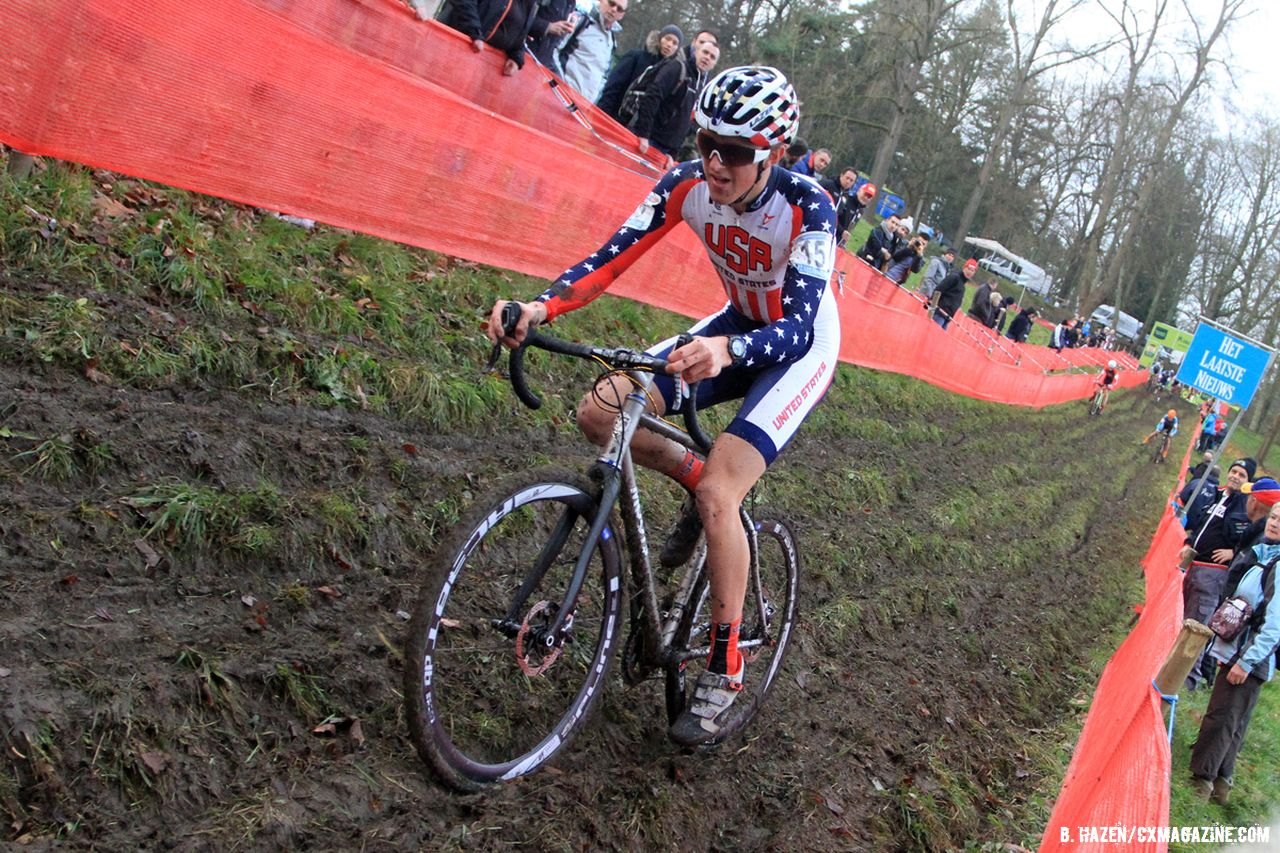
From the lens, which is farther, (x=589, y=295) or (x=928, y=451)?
(x=928, y=451)

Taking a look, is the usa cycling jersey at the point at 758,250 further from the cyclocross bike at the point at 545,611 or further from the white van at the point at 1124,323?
the white van at the point at 1124,323

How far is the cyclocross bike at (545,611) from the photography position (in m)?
3.65

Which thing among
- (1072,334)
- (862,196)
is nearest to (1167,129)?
(1072,334)

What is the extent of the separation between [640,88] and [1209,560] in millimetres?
8018

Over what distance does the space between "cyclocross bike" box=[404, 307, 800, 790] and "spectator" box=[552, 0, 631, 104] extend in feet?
26.1

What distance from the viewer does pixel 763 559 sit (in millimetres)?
5328

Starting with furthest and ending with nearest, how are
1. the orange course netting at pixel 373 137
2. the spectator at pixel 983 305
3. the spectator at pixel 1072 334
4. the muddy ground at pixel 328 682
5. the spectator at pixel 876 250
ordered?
the spectator at pixel 1072 334 → the spectator at pixel 983 305 → the spectator at pixel 876 250 → the orange course netting at pixel 373 137 → the muddy ground at pixel 328 682

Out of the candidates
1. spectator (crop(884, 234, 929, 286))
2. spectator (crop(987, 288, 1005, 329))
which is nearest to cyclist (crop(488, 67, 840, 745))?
spectator (crop(884, 234, 929, 286))

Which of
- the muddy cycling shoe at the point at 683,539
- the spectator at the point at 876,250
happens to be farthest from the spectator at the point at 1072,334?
the muddy cycling shoe at the point at 683,539

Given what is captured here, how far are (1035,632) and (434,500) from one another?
20.1ft

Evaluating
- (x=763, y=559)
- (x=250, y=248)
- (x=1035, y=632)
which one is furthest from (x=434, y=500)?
(x=1035, y=632)

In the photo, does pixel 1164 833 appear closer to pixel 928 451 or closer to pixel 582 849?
pixel 582 849

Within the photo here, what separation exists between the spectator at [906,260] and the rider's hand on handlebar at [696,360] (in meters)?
15.5

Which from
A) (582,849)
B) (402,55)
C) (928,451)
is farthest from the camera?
(928,451)
